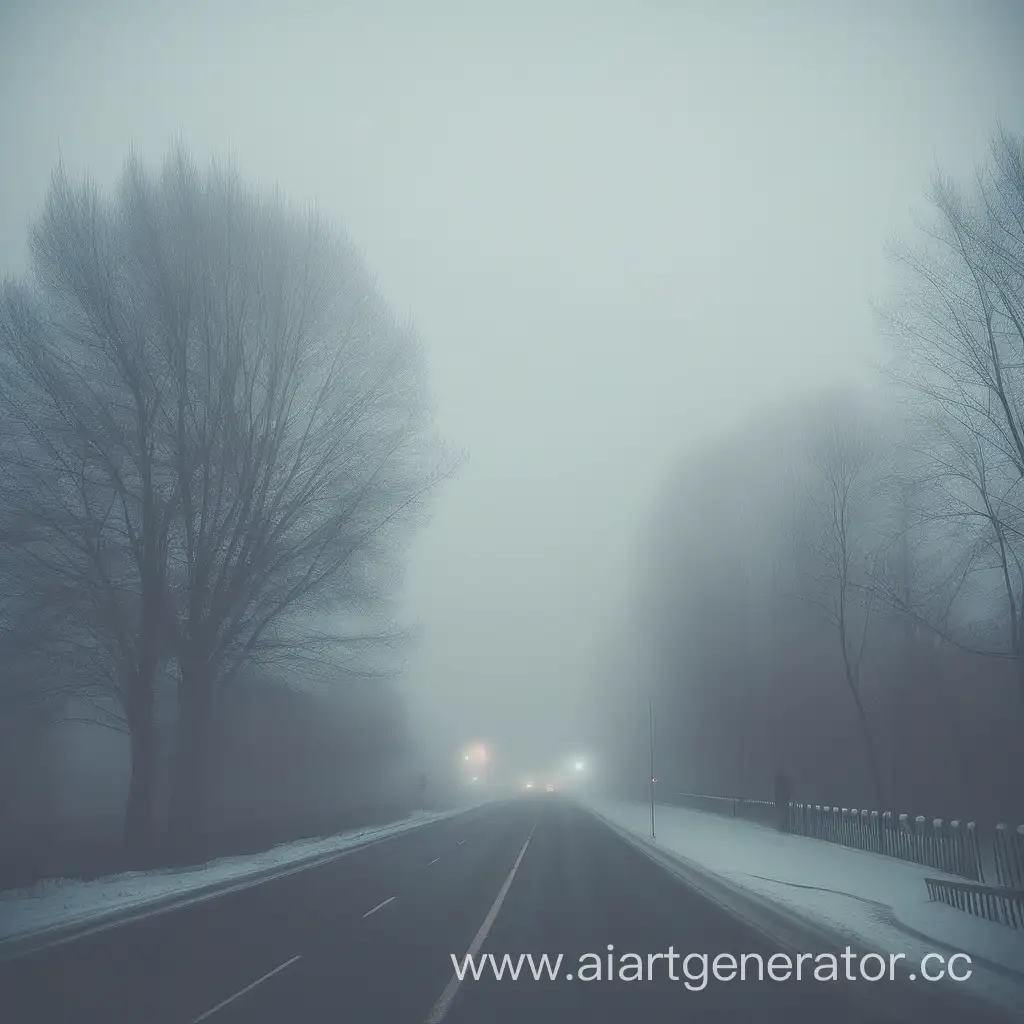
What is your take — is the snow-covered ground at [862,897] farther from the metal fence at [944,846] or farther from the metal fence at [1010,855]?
the metal fence at [1010,855]

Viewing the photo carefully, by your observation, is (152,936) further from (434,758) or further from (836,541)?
(434,758)

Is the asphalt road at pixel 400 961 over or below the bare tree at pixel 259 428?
below

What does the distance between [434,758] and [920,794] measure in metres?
64.4

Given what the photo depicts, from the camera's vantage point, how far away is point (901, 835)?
1741 cm

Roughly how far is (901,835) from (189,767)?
638 inches

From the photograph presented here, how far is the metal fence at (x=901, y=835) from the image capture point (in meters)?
14.0

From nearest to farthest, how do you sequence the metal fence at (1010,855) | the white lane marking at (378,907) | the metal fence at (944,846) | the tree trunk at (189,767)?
the metal fence at (944,846)
the white lane marking at (378,907)
the metal fence at (1010,855)
the tree trunk at (189,767)

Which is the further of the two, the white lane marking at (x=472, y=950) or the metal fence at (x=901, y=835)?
the metal fence at (x=901, y=835)

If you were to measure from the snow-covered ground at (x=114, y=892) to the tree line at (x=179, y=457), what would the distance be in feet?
3.76

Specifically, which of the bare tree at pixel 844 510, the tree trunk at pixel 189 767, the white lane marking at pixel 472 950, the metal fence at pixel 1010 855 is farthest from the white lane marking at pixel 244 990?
the bare tree at pixel 844 510

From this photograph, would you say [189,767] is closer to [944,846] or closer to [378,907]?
[378,907]

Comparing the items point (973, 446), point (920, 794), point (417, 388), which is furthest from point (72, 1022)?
point (920, 794)

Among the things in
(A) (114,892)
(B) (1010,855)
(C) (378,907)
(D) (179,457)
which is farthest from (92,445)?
(B) (1010,855)

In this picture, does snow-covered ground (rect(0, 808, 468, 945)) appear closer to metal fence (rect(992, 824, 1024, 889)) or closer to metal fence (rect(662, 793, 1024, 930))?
metal fence (rect(662, 793, 1024, 930))
